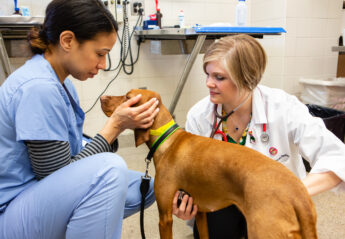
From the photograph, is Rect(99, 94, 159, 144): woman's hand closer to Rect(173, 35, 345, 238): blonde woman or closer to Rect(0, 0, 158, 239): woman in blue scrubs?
Rect(0, 0, 158, 239): woman in blue scrubs

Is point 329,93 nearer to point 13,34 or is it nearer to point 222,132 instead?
point 222,132

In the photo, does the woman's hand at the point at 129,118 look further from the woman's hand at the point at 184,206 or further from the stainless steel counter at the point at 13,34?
the stainless steel counter at the point at 13,34

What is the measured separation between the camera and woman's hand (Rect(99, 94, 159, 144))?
3.76 ft

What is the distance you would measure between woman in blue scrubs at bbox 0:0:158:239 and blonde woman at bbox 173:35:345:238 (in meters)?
0.33

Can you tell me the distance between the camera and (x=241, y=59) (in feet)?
3.80

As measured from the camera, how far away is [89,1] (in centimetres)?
102

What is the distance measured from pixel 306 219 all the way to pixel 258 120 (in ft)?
1.59

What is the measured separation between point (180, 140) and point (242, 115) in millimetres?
338

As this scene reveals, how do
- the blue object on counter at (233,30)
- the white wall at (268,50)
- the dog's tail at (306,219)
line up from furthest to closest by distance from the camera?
the white wall at (268,50) < the blue object on counter at (233,30) < the dog's tail at (306,219)

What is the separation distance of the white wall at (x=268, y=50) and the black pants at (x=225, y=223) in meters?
1.83

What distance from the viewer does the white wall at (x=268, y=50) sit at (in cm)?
288

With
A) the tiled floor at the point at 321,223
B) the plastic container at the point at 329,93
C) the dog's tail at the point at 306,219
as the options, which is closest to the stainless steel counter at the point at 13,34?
the tiled floor at the point at 321,223

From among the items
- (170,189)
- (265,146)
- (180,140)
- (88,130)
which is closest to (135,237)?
(170,189)

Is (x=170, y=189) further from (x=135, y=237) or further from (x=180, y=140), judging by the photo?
(x=135, y=237)
